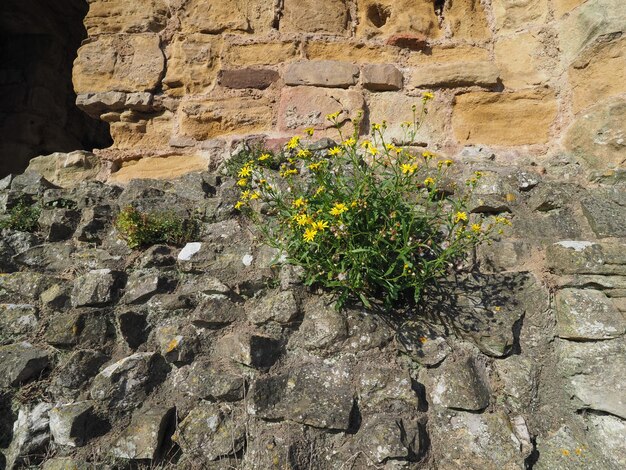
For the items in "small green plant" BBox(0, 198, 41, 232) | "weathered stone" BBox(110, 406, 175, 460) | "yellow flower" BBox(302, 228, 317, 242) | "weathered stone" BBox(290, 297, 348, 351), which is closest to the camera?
"weathered stone" BBox(110, 406, 175, 460)

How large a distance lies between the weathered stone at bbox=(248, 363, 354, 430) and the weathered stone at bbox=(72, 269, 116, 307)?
38.5 inches

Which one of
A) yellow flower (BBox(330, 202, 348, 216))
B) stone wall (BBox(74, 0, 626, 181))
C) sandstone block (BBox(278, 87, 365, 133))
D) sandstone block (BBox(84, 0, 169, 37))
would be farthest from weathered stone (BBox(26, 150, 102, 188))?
yellow flower (BBox(330, 202, 348, 216))

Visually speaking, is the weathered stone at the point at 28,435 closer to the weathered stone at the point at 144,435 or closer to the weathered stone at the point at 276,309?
the weathered stone at the point at 144,435

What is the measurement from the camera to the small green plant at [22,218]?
104 inches

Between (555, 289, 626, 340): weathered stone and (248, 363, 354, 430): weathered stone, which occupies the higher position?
(555, 289, 626, 340): weathered stone

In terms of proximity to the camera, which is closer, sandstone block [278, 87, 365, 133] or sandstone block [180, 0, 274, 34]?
sandstone block [278, 87, 365, 133]

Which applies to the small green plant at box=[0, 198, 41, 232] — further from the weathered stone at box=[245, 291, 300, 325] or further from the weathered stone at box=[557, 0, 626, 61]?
the weathered stone at box=[557, 0, 626, 61]

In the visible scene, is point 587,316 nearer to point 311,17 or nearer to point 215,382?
point 215,382

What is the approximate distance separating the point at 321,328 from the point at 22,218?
6.97 feet

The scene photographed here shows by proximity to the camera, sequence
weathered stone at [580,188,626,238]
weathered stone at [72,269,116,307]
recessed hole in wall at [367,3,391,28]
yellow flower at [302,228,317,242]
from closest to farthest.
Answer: yellow flower at [302,228,317,242] → weathered stone at [72,269,116,307] → weathered stone at [580,188,626,238] → recessed hole in wall at [367,3,391,28]

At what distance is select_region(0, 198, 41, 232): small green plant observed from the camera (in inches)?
104

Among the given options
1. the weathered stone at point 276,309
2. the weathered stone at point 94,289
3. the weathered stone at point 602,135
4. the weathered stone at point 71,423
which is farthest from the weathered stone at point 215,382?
the weathered stone at point 602,135

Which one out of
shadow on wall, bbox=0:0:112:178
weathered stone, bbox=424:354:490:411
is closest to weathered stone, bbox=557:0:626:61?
weathered stone, bbox=424:354:490:411

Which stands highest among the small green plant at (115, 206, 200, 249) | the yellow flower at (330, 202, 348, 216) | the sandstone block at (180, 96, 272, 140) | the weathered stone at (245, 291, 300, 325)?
the sandstone block at (180, 96, 272, 140)
